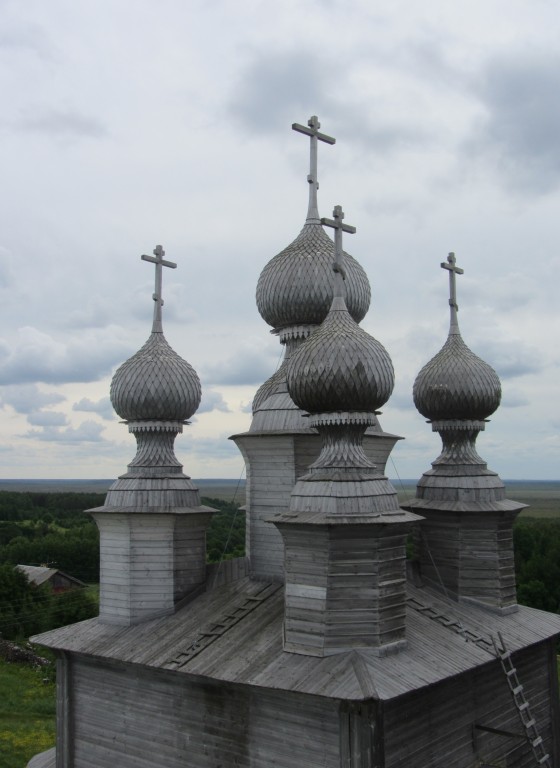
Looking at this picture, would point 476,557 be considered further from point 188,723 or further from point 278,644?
point 188,723

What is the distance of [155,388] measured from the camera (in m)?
15.0

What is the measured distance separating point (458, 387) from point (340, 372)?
4.22 meters

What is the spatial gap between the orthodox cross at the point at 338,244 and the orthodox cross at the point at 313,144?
3203 mm

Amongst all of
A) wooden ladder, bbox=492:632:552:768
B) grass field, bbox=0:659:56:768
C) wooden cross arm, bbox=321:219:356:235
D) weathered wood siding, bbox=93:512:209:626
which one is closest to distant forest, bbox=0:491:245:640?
weathered wood siding, bbox=93:512:209:626

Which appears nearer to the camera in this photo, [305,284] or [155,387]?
[155,387]

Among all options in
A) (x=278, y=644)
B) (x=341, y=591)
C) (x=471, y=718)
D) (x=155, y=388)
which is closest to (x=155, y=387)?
(x=155, y=388)

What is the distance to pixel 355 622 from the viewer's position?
10.8 metres

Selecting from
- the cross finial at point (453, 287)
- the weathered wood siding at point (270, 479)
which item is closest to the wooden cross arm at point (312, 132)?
the cross finial at point (453, 287)

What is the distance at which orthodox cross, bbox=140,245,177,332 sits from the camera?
1600 cm

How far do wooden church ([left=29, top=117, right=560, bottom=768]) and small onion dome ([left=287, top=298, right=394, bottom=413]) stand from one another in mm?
30

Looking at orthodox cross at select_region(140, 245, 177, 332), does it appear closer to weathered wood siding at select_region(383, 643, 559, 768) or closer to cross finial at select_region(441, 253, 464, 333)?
cross finial at select_region(441, 253, 464, 333)

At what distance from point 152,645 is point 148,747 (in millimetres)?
1506

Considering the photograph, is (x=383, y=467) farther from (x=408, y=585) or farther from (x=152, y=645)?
(x=152, y=645)

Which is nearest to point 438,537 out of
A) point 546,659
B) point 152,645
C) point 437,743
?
point 546,659
